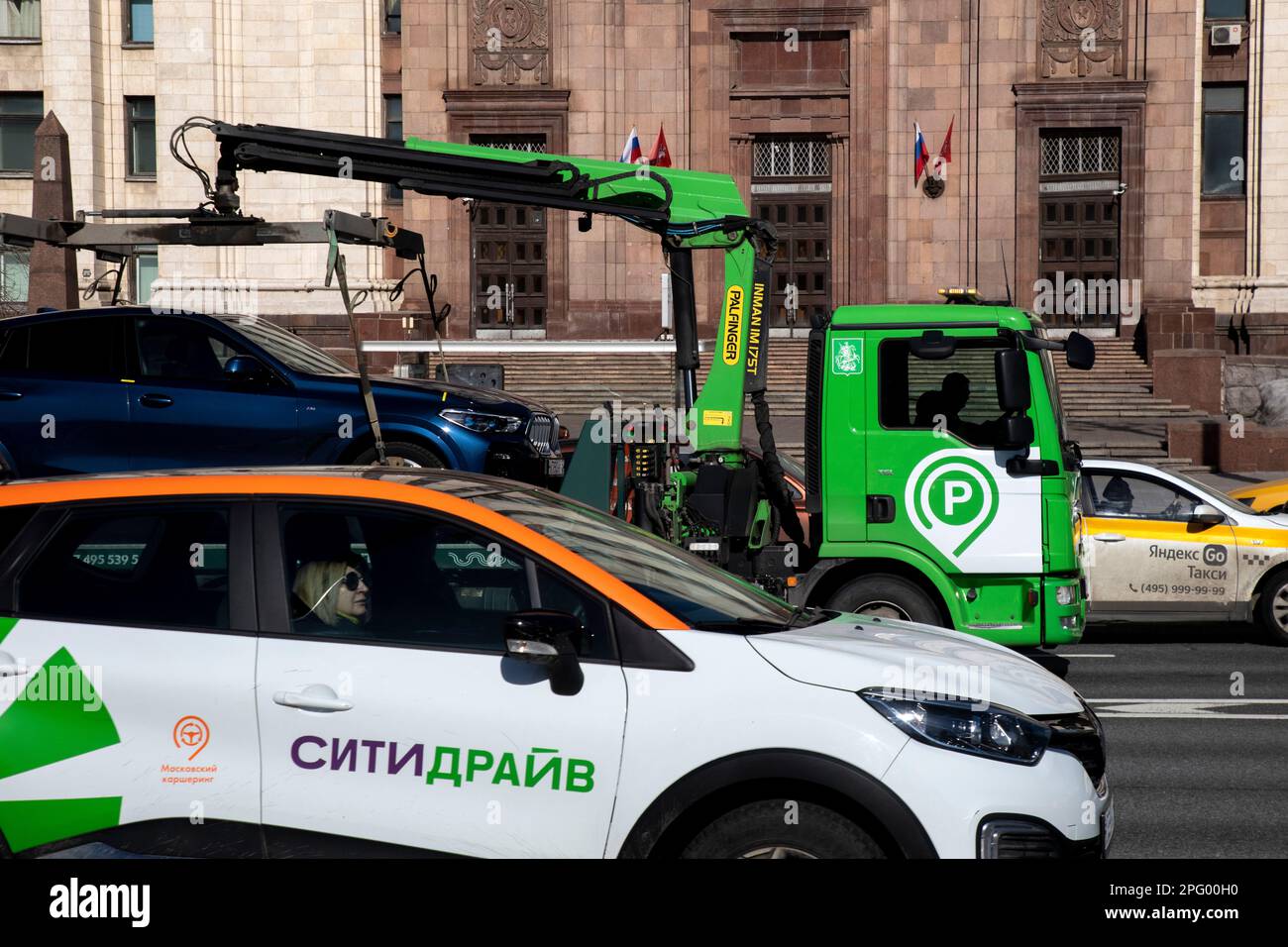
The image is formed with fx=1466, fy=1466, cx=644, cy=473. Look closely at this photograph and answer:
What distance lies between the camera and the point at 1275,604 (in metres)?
12.5

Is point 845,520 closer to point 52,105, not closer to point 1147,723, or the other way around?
point 1147,723

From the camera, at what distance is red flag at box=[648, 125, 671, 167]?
2955cm

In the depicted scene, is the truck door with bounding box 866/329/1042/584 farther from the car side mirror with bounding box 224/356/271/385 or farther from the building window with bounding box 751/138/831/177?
the building window with bounding box 751/138/831/177

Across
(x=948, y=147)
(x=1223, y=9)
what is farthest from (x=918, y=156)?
(x=1223, y=9)

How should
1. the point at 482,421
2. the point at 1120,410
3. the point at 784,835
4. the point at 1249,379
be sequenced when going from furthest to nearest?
the point at 1249,379, the point at 1120,410, the point at 482,421, the point at 784,835

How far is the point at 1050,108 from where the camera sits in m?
31.6

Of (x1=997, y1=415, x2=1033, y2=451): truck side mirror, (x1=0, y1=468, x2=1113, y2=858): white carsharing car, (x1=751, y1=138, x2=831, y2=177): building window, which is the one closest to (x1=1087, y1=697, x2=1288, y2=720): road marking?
(x1=997, y1=415, x2=1033, y2=451): truck side mirror

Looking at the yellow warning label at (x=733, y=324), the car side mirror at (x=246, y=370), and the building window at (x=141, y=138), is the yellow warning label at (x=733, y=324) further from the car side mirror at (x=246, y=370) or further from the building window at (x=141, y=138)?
the building window at (x=141, y=138)

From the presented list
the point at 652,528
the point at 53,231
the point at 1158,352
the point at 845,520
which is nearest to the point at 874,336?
the point at 845,520

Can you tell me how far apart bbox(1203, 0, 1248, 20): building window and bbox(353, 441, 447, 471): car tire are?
2943 cm

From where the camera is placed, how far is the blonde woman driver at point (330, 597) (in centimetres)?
467

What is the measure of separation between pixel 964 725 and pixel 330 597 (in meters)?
2.04

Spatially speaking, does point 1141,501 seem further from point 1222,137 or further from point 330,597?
point 1222,137
